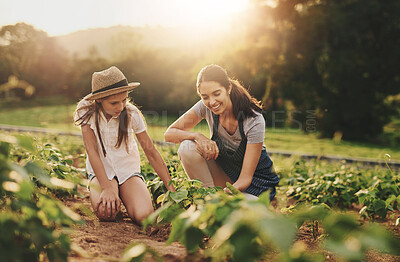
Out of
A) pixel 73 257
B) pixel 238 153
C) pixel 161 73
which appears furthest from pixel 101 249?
pixel 161 73

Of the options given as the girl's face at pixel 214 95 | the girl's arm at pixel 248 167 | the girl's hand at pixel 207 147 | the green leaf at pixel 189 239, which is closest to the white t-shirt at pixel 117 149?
the girl's hand at pixel 207 147

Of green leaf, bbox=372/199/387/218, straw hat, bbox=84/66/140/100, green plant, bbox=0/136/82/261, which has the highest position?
straw hat, bbox=84/66/140/100

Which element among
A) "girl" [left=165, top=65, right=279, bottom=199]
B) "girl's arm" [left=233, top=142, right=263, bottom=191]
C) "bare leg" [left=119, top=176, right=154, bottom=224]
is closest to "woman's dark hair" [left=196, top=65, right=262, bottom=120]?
"girl" [left=165, top=65, right=279, bottom=199]

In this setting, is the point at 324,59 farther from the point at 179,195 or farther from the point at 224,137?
the point at 179,195

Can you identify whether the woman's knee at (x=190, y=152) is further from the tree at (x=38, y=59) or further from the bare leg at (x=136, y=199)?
the tree at (x=38, y=59)

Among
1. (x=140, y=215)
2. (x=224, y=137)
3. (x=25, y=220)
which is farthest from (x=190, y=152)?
(x=25, y=220)

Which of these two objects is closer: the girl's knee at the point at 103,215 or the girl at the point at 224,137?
the girl's knee at the point at 103,215

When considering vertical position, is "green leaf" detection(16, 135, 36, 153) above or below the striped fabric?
above

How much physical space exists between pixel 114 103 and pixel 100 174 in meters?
0.59

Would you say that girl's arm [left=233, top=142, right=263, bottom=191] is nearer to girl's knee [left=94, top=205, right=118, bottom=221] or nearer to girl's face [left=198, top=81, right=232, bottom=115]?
girl's face [left=198, top=81, right=232, bottom=115]

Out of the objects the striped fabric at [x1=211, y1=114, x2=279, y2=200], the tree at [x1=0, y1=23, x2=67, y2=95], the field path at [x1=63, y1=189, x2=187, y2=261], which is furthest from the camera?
the tree at [x1=0, y1=23, x2=67, y2=95]

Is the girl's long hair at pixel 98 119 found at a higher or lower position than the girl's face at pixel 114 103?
lower

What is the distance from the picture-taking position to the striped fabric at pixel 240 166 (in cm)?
343

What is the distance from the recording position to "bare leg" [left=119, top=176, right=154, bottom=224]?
121 inches
